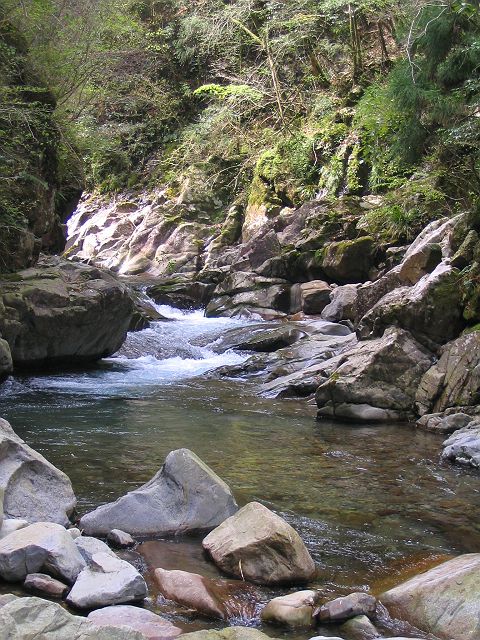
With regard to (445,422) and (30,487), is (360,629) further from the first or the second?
(445,422)

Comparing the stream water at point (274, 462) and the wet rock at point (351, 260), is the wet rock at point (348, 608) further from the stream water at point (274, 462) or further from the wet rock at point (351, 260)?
the wet rock at point (351, 260)

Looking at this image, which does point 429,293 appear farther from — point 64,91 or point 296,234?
point 296,234

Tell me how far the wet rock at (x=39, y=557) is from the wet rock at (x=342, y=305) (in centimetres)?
1202

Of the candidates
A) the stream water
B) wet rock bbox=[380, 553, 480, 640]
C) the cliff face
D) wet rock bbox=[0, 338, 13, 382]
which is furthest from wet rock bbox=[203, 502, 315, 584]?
the cliff face

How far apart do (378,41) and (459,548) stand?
22295 millimetres

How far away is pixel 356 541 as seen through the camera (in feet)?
16.3

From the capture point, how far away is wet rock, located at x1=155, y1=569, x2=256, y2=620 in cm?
378

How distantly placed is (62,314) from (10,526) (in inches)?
291

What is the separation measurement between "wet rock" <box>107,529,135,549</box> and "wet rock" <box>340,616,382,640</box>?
5.10 ft

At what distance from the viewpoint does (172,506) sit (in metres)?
4.99

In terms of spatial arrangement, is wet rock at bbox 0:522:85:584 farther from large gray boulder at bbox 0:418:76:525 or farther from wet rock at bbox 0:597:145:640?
wet rock at bbox 0:597:145:640

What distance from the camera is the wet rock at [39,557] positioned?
151 inches

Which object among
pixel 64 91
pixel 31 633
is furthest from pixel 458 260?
pixel 64 91

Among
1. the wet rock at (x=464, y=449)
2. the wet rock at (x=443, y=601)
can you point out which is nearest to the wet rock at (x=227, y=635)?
the wet rock at (x=443, y=601)
